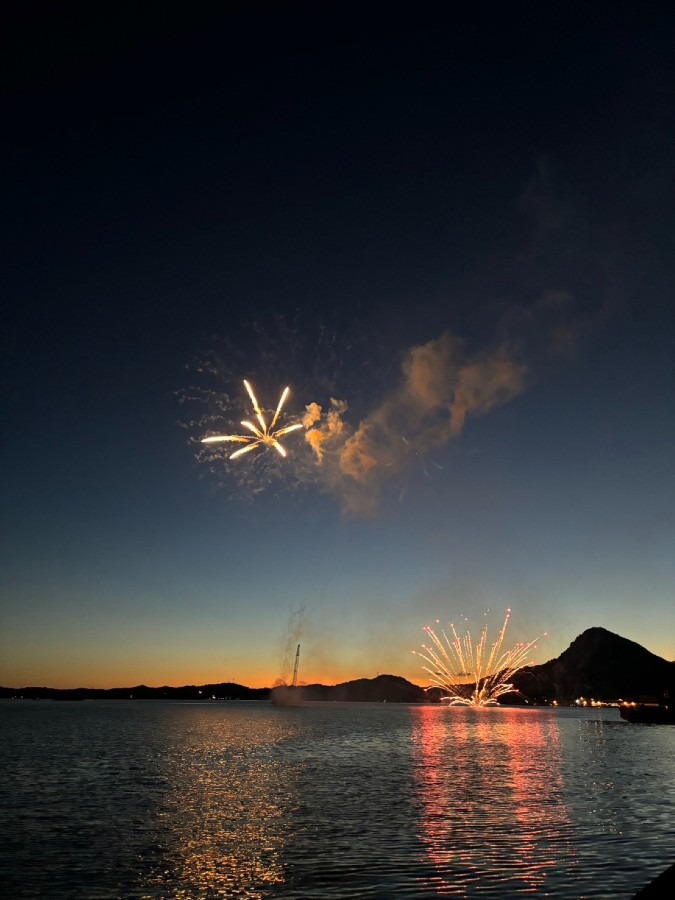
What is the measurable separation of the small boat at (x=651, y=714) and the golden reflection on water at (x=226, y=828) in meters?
153

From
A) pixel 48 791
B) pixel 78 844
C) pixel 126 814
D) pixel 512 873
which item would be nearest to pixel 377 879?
pixel 512 873

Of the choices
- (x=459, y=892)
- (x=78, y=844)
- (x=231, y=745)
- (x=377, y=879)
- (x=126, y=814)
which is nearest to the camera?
(x=459, y=892)

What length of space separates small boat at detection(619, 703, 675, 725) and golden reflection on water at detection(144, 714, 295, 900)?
153045 millimetres

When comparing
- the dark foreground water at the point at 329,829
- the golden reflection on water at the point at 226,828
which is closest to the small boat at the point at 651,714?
the dark foreground water at the point at 329,829

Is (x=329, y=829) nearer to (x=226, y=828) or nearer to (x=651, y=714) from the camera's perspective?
(x=226, y=828)

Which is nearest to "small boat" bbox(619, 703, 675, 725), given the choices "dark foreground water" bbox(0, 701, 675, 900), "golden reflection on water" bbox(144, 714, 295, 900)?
"dark foreground water" bbox(0, 701, 675, 900)

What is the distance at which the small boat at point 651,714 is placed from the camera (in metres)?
176

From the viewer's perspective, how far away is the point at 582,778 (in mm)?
53750

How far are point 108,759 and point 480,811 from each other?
4729 cm

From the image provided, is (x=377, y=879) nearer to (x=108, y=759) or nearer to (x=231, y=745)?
(x=108, y=759)

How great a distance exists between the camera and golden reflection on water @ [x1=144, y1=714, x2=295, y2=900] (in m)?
21.9

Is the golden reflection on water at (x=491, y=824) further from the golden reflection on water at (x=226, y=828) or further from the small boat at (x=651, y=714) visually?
the small boat at (x=651, y=714)

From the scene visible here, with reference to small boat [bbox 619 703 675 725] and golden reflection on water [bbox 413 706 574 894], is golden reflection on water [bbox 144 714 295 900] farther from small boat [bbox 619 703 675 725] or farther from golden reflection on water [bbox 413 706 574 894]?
small boat [bbox 619 703 675 725]

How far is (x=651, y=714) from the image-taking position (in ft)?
593
